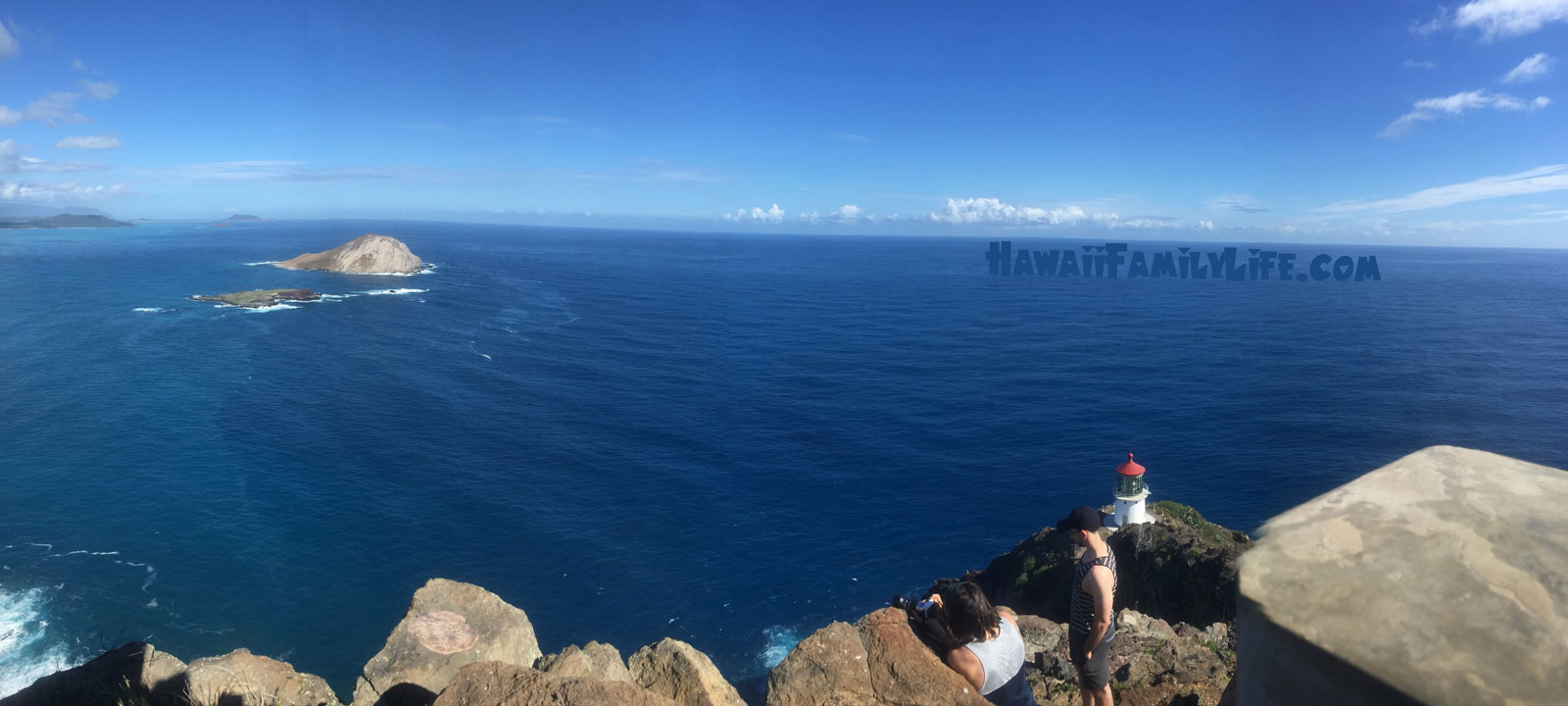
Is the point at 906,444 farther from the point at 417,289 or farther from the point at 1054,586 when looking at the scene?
the point at 417,289

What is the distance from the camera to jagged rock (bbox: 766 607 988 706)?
6176 millimetres

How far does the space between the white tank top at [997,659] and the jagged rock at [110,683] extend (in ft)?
30.6

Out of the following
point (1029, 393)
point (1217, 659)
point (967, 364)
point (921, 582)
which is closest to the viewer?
point (1217, 659)

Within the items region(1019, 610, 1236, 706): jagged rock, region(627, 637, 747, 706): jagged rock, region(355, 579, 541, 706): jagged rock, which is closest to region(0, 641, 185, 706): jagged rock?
region(355, 579, 541, 706): jagged rock

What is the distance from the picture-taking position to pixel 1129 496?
27812 millimetres

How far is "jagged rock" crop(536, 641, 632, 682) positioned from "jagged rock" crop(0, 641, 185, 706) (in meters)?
4.58

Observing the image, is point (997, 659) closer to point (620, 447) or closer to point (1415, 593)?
point (1415, 593)

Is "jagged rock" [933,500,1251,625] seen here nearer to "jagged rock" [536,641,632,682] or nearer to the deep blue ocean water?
the deep blue ocean water

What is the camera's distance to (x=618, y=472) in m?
43.8

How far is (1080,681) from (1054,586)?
22084 mm

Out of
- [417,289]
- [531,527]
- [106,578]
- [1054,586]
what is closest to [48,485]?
[106,578]

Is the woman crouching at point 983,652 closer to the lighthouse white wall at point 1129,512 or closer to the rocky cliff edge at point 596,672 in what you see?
the rocky cliff edge at point 596,672

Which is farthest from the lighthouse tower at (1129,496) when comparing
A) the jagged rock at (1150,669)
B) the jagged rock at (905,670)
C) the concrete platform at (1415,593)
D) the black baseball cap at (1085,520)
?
the concrete platform at (1415,593)

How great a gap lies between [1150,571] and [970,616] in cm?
2485
